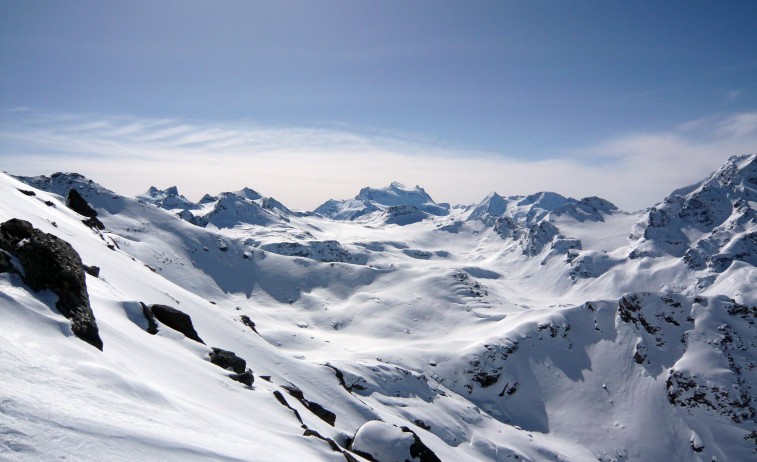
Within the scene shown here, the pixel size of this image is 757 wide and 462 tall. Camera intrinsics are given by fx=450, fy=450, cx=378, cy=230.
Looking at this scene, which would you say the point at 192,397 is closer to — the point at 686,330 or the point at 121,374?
the point at 121,374

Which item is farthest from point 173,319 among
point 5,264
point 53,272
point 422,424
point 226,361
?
point 422,424

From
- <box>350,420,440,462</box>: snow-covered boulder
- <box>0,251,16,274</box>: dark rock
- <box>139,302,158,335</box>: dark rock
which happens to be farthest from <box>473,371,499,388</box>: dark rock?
<box>0,251,16,274</box>: dark rock

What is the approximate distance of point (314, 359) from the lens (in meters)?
92.9

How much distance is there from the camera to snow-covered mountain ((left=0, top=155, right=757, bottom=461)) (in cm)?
1113

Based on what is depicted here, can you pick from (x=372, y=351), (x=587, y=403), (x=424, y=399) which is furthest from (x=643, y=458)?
(x=372, y=351)

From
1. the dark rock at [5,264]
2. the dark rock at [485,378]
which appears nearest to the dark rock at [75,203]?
the dark rock at [5,264]

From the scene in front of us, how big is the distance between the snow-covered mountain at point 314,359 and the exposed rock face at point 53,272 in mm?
62

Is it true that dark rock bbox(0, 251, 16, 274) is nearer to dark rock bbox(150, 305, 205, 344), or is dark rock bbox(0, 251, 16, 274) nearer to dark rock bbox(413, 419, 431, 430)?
dark rock bbox(150, 305, 205, 344)

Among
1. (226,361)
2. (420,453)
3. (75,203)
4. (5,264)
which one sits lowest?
(420,453)

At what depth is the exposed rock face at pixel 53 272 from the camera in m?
14.0

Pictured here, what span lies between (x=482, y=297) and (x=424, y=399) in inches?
4076

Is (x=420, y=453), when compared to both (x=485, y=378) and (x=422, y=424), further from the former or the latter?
(x=485, y=378)

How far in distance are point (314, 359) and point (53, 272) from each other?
3228 inches

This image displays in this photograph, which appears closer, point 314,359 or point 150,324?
point 150,324
